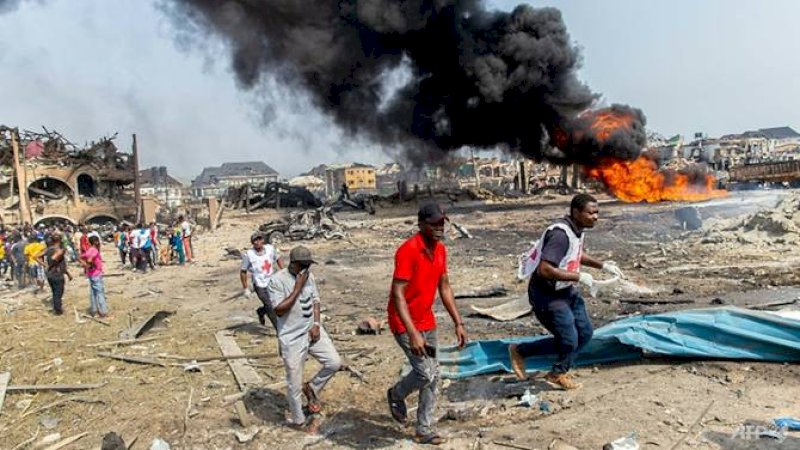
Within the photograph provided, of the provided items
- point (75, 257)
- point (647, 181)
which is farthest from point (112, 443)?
point (647, 181)

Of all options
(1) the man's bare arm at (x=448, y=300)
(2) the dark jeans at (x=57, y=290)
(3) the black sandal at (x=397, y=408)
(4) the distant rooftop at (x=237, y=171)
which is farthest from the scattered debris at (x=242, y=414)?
(4) the distant rooftop at (x=237, y=171)

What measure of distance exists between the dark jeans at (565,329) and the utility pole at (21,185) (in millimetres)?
32314

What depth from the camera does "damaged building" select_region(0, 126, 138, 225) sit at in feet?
102

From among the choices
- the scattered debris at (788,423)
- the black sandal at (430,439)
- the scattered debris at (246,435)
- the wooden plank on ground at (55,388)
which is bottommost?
the wooden plank on ground at (55,388)

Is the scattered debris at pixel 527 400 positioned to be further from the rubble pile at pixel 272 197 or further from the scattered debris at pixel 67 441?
the rubble pile at pixel 272 197

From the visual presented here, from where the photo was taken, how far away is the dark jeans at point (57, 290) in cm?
949

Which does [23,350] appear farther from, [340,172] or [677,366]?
[340,172]

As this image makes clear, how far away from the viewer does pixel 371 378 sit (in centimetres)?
564

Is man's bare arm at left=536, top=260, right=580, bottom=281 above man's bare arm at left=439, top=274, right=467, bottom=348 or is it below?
above

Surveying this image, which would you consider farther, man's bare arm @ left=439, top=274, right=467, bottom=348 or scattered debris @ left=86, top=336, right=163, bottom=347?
scattered debris @ left=86, top=336, right=163, bottom=347

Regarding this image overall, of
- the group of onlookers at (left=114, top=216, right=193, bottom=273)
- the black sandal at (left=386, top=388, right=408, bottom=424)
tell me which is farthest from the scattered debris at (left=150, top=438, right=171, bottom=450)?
the group of onlookers at (left=114, top=216, right=193, bottom=273)

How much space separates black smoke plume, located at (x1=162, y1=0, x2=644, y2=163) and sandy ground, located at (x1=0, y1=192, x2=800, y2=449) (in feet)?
66.2

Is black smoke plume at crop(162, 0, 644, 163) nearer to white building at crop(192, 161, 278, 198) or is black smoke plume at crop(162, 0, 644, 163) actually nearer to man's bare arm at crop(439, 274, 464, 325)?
man's bare arm at crop(439, 274, 464, 325)

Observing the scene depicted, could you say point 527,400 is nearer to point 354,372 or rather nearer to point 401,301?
point 401,301
